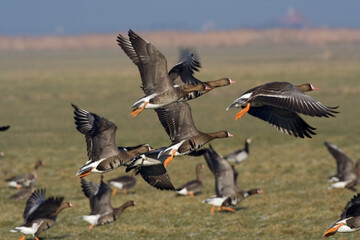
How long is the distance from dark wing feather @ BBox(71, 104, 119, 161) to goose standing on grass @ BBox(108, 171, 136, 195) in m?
9.89

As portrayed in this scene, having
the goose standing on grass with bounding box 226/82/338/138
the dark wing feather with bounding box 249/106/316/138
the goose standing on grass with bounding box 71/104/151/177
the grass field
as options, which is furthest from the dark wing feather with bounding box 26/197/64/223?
the goose standing on grass with bounding box 226/82/338/138

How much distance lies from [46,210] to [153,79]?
581cm

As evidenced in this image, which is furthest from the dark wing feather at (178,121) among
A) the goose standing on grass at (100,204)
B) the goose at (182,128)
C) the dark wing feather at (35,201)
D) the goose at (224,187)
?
the goose at (224,187)

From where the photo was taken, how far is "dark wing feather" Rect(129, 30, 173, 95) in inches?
533

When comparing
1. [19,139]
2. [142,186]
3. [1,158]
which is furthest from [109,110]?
[142,186]

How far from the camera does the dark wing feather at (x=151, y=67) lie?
1354cm

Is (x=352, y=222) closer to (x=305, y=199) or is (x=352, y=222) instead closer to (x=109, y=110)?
(x=305, y=199)

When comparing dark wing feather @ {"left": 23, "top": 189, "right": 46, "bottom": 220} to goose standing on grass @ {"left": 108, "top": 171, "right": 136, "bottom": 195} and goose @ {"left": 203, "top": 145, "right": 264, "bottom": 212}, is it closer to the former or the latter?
goose @ {"left": 203, "top": 145, "right": 264, "bottom": 212}

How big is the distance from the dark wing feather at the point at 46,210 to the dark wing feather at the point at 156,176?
13.2 feet

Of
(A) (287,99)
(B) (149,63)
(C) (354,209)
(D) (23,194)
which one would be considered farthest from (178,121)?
(D) (23,194)

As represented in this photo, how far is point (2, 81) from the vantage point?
3760 inches

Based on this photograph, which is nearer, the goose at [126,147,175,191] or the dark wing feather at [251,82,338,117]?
the dark wing feather at [251,82,338,117]

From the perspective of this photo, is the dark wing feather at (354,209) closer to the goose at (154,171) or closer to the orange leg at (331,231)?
the orange leg at (331,231)

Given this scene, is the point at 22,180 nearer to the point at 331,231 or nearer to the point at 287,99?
the point at 331,231
